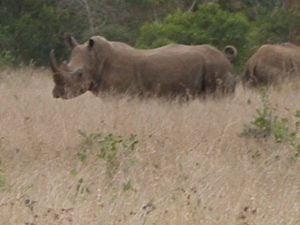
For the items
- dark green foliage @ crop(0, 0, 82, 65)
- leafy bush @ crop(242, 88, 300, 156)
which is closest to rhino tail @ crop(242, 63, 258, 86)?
leafy bush @ crop(242, 88, 300, 156)

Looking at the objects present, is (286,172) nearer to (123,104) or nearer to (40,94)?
(123,104)

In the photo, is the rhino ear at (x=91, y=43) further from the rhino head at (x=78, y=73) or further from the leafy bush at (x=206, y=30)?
the leafy bush at (x=206, y=30)

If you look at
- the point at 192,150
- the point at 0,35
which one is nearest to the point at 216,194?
the point at 192,150

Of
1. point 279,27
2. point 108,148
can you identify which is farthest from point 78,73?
point 279,27

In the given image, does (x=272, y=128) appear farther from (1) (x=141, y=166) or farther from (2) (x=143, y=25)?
(2) (x=143, y=25)

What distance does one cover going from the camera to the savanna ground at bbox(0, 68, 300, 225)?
18.8ft

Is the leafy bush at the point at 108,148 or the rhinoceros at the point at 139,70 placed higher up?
the leafy bush at the point at 108,148

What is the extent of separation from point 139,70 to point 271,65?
11.5 ft

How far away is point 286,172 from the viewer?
7.14 meters

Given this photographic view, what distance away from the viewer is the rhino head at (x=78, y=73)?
38.4 ft

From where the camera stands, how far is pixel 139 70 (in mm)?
12008

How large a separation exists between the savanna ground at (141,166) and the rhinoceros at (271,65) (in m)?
3.39

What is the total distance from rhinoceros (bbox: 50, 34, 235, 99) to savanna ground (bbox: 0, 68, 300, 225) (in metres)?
0.39

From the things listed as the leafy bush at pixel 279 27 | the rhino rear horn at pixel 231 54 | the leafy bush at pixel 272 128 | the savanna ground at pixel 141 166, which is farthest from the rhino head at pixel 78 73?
the leafy bush at pixel 279 27
